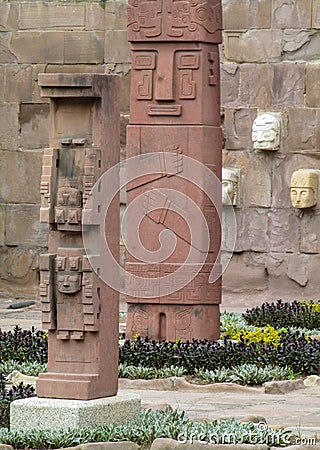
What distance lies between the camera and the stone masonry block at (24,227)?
56.5 ft

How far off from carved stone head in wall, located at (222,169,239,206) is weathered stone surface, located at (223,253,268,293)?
61cm

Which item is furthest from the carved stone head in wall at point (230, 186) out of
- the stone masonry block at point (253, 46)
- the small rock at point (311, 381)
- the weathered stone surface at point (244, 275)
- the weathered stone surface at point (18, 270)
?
the small rock at point (311, 381)

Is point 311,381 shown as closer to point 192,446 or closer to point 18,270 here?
point 192,446

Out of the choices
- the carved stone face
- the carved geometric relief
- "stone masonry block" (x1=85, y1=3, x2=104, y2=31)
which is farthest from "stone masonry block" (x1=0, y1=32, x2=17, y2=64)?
the carved stone face

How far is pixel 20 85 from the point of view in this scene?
17.4 meters

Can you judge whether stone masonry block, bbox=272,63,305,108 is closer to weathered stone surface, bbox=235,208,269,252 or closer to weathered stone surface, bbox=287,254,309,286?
weathered stone surface, bbox=235,208,269,252

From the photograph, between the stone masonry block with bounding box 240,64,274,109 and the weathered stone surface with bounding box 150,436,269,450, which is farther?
Answer: the stone masonry block with bounding box 240,64,274,109

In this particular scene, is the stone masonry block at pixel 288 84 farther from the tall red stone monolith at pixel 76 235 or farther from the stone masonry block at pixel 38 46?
the tall red stone monolith at pixel 76 235

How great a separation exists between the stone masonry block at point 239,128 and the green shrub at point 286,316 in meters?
2.64

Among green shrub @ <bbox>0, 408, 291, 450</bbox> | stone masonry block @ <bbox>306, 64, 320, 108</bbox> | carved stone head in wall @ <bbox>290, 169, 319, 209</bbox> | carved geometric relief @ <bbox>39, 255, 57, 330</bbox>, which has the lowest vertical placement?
green shrub @ <bbox>0, 408, 291, 450</bbox>

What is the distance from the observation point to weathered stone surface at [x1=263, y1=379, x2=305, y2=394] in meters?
10.4

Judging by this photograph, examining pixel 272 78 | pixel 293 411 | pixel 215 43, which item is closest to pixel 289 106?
pixel 272 78

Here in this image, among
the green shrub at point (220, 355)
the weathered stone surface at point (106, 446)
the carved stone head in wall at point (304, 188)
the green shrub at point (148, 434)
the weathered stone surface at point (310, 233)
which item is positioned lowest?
the weathered stone surface at point (106, 446)

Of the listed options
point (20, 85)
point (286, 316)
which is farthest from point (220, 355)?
point (20, 85)
